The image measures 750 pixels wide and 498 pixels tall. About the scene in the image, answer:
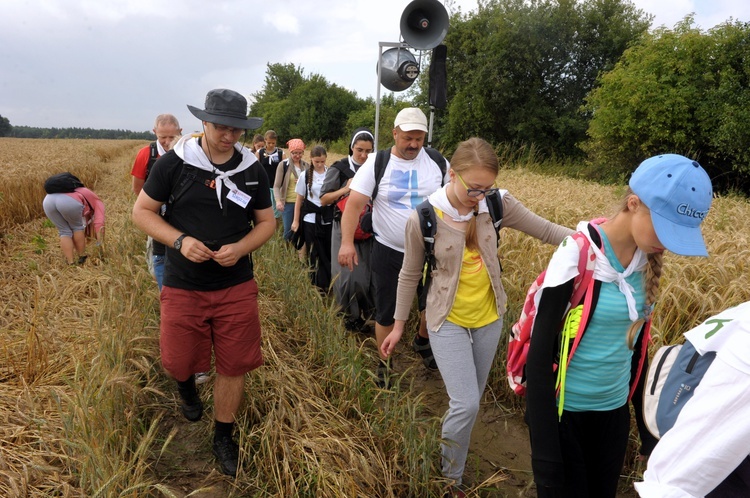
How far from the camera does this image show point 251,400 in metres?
2.73

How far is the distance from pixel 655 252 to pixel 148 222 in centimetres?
220

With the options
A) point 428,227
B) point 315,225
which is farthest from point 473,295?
point 315,225

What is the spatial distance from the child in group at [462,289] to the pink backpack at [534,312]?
341 millimetres

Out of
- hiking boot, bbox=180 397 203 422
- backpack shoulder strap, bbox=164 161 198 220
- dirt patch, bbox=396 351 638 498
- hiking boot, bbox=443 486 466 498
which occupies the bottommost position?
dirt patch, bbox=396 351 638 498

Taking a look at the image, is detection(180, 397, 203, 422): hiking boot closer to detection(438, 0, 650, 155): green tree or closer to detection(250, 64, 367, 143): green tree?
detection(438, 0, 650, 155): green tree

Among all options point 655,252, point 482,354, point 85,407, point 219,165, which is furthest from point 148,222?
point 655,252

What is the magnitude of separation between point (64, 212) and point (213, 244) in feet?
14.2

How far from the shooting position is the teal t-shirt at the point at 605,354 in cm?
157

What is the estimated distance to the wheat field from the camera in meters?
2.13

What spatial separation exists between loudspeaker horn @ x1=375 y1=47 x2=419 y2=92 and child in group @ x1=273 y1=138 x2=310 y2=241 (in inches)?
59.1

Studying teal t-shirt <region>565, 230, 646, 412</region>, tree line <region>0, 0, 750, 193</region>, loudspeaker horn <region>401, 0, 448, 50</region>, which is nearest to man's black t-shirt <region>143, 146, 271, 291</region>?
teal t-shirt <region>565, 230, 646, 412</region>

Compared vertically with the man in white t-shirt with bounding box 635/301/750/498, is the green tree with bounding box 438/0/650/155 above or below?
above

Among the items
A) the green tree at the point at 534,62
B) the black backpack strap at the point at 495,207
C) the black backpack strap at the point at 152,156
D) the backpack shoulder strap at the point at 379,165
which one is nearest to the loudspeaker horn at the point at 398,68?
the backpack shoulder strap at the point at 379,165

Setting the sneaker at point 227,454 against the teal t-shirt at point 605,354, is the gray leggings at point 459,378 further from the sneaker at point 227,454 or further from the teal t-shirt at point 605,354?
the sneaker at point 227,454
